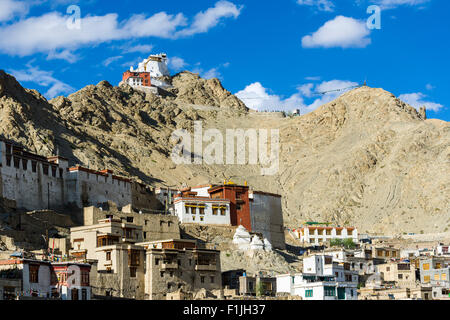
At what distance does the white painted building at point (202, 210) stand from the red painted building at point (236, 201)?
1.21 metres

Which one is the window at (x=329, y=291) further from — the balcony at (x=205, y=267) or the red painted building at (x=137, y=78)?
the red painted building at (x=137, y=78)

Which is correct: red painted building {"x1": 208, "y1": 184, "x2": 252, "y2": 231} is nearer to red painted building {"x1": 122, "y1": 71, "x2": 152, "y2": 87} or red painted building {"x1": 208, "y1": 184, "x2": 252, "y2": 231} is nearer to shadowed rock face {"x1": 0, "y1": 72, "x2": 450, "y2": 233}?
shadowed rock face {"x1": 0, "y1": 72, "x2": 450, "y2": 233}

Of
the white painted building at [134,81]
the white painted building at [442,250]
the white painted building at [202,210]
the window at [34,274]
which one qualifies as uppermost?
the white painted building at [134,81]

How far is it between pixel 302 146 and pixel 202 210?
84.0 meters

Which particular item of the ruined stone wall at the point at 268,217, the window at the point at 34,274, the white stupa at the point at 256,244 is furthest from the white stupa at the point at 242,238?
the window at the point at 34,274

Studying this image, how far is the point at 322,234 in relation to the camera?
12850 cm

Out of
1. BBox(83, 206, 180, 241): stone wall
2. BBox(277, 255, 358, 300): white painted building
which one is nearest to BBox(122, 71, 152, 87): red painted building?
BBox(83, 206, 180, 241): stone wall

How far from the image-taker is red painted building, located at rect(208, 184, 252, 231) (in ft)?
336

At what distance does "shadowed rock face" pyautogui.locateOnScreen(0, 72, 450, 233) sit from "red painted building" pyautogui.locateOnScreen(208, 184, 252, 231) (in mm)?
25988

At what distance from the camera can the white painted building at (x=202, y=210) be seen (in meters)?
99.0

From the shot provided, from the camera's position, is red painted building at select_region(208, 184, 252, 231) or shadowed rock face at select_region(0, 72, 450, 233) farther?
shadowed rock face at select_region(0, 72, 450, 233)

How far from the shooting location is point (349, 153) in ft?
552

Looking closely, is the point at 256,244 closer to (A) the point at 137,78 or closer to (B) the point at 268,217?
(B) the point at 268,217
